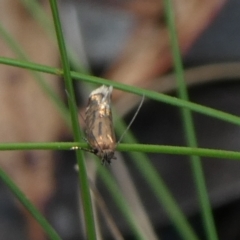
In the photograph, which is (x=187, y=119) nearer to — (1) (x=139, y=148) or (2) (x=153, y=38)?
(1) (x=139, y=148)

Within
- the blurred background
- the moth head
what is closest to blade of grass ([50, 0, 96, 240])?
the moth head

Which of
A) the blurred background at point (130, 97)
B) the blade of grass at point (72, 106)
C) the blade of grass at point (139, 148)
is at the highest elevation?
the blurred background at point (130, 97)

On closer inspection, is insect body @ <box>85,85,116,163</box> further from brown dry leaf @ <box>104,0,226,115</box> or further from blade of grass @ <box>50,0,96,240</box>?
brown dry leaf @ <box>104,0,226,115</box>

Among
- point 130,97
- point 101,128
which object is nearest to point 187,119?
point 101,128

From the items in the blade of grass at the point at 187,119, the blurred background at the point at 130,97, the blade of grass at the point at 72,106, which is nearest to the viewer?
the blade of grass at the point at 72,106

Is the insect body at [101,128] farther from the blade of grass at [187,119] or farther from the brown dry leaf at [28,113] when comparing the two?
the brown dry leaf at [28,113]

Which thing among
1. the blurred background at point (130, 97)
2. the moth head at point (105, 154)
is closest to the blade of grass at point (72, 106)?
the moth head at point (105, 154)
